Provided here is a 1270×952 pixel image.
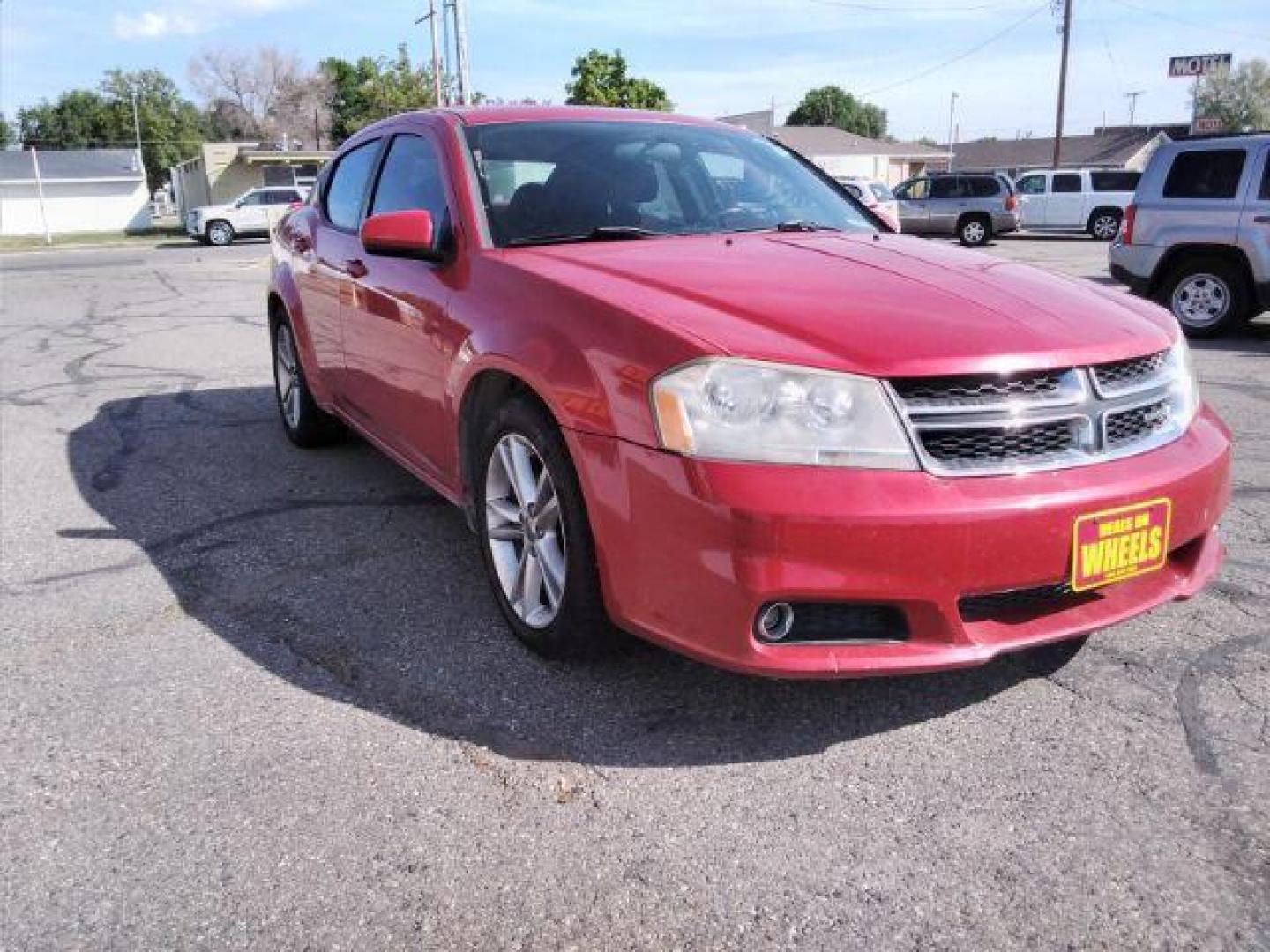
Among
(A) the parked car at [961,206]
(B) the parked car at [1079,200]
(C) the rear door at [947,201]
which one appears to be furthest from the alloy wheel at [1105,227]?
(C) the rear door at [947,201]

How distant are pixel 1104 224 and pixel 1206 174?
66.2 ft

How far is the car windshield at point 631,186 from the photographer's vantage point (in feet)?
11.5

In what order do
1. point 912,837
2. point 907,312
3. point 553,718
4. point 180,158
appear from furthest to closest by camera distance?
1. point 180,158
2. point 553,718
3. point 907,312
4. point 912,837

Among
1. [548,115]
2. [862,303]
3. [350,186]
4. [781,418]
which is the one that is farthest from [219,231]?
[781,418]

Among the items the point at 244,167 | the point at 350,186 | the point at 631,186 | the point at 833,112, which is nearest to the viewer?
the point at 631,186

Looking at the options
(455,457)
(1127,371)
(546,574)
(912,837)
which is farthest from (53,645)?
(1127,371)

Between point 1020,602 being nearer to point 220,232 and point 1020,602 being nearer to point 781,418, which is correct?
→ point 781,418

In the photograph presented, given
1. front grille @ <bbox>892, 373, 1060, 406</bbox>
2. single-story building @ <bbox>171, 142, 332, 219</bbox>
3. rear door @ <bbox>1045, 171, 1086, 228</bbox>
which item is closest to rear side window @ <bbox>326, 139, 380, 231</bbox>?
front grille @ <bbox>892, 373, 1060, 406</bbox>

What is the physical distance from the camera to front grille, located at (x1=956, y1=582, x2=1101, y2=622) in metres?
2.48

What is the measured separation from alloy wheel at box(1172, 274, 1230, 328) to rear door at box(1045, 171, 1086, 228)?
20.3 metres

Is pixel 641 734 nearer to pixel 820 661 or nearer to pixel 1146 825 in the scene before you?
pixel 820 661

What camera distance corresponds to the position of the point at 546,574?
3.03m

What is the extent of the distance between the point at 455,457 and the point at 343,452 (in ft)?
8.06

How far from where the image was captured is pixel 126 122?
3391 inches
